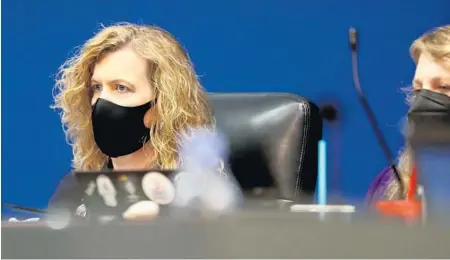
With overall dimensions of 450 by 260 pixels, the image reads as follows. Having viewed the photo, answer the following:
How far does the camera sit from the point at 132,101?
1.39m

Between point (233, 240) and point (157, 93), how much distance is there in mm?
963

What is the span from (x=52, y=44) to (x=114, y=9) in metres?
0.22

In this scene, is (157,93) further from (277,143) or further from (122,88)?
(277,143)

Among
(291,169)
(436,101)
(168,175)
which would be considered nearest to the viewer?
(168,175)

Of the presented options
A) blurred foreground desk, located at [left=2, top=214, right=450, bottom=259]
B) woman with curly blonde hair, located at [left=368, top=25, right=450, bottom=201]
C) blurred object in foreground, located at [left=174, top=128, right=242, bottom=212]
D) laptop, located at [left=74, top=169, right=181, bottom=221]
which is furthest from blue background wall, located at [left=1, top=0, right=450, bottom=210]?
blurred foreground desk, located at [left=2, top=214, right=450, bottom=259]

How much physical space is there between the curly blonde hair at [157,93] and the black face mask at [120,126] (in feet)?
0.09

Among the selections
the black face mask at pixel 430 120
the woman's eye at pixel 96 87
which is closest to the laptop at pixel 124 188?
the black face mask at pixel 430 120

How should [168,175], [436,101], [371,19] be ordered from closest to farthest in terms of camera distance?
[168,175] < [436,101] < [371,19]

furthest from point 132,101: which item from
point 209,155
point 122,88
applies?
point 209,155

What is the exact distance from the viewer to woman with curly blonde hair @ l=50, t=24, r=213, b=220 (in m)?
1.40

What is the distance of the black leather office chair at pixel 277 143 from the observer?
1.43 metres

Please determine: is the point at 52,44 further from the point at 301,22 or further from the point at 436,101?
the point at 436,101

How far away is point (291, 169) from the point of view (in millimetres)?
1427

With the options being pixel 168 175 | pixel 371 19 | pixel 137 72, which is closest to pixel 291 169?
pixel 137 72
